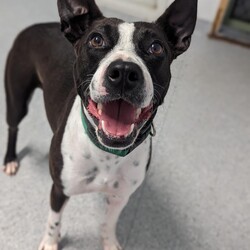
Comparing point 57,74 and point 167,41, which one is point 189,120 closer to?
point 57,74

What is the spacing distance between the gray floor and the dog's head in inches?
7.3

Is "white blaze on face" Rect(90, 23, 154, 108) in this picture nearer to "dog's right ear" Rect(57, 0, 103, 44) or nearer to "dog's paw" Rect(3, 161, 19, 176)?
"dog's right ear" Rect(57, 0, 103, 44)

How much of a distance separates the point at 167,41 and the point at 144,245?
3.50 feet

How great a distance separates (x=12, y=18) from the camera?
3357 millimetres

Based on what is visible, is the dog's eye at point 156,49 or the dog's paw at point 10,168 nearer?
the dog's eye at point 156,49

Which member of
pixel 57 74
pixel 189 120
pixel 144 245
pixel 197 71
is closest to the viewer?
pixel 57 74

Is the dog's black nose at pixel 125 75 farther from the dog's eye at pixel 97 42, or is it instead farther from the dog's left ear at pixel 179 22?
the dog's left ear at pixel 179 22

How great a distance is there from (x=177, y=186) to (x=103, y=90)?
1240mm

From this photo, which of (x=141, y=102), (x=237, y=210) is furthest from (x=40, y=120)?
(x=141, y=102)

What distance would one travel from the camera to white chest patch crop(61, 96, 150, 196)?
1434 millimetres

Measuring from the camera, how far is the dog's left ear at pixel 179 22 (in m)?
1.34

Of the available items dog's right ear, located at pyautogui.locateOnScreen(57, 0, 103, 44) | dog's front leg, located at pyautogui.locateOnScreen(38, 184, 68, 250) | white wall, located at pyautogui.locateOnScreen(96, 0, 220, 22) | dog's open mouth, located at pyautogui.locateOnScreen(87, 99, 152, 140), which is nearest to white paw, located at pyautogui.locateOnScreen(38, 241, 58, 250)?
dog's front leg, located at pyautogui.locateOnScreen(38, 184, 68, 250)

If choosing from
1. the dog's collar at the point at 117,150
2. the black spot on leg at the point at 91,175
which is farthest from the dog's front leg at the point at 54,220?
the dog's collar at the point at 117,150

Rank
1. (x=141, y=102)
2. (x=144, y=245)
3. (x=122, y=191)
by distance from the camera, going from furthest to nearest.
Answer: (x=144, y=245)
(x=122, y=191)
(x=141, y=102)
